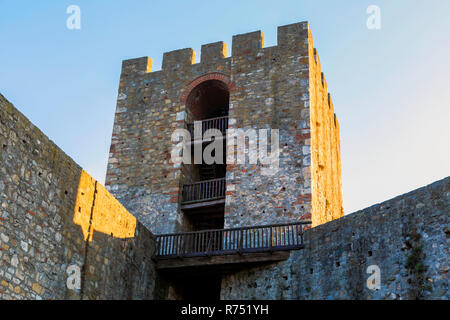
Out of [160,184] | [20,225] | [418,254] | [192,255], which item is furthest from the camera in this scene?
[160,184]

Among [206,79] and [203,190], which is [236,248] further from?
[206,79]

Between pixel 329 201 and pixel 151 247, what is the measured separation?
5.92 meters

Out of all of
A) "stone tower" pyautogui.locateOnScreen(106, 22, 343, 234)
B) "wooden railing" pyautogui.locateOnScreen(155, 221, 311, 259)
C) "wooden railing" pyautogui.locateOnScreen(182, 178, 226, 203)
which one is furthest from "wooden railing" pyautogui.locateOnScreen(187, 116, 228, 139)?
"wooden railing" pyautogui.locateOnScreen(155, 221, 311, 259)

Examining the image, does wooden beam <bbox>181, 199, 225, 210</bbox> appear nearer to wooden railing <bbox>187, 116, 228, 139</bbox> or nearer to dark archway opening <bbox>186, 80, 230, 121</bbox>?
wooden railing <bbox>187, 116, 228, 139</bbox>

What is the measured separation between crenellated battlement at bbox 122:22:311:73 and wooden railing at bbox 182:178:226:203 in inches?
157

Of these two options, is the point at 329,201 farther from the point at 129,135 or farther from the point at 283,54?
the point at 129,135

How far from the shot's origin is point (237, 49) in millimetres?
→ 18203

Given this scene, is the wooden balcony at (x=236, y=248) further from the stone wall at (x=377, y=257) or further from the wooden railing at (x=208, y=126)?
the wooden railing at (x=208, y=126)

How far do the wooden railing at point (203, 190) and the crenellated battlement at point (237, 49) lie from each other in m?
4.00

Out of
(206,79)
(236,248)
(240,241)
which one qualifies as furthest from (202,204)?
(206,79)

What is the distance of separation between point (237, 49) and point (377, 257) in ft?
29.7

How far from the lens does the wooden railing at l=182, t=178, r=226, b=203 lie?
1667 cm

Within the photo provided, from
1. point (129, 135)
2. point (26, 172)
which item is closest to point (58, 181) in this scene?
point (26, 172)
